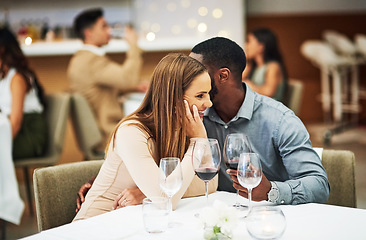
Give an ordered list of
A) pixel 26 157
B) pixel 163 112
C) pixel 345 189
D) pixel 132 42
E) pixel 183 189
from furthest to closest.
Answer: pixel 132 42, pixel 26 157, pixel 345 189, pixel 163 112, pixel 183 189

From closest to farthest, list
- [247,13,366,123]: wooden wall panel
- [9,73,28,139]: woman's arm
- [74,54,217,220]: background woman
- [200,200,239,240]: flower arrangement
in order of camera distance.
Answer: [200,200,239,240]: flower arrangement → [74,54,217,220]: background woman → [9,73,28,139]: woman's arm → [247,13,366,123]: wooden wall panel

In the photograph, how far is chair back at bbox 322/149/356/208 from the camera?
226 centimetres

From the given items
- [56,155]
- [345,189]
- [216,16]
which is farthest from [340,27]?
[345,189]

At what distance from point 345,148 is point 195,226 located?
17.3 feet

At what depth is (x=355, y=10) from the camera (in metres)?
8.80

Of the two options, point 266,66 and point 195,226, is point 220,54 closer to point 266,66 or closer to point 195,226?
point 195,226

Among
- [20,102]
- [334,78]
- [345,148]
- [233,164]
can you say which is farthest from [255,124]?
[334,78]

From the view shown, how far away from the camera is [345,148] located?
650cm

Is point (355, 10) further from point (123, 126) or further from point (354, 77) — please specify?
point (123, 126)

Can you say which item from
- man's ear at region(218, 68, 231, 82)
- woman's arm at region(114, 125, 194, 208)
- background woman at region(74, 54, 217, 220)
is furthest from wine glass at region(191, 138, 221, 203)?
man's ear at region(218, 68, 231, 82)

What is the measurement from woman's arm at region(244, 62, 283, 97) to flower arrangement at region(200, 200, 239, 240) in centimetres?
365

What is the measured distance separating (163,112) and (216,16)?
4217 millimetres

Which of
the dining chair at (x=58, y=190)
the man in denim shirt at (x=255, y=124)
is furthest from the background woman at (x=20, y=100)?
the man in denim shirt at (x=255, y=124)

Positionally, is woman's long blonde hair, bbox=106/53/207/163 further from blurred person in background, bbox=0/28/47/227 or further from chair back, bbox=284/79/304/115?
chair back, bbox=284/79/304/115
